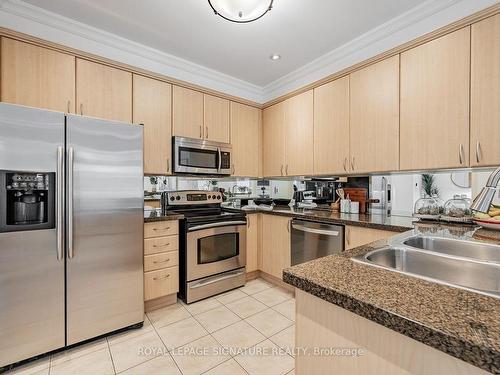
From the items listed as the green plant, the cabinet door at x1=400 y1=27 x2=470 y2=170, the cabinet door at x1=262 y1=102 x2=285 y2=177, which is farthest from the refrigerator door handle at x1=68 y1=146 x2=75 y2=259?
the green plant

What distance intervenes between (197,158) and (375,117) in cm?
187

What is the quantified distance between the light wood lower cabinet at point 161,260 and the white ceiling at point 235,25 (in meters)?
1.74

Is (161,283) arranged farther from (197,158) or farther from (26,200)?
(197,158)

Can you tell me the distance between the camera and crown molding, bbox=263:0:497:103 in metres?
1.76

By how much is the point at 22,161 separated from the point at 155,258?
1.23 meters

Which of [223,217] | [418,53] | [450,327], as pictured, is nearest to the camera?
[450,327]

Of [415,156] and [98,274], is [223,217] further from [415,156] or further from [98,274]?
[415,156]

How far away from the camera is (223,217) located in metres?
2.66

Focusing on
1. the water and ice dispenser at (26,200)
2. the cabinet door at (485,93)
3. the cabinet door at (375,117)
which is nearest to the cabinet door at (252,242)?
the cabinet door at (375,117)

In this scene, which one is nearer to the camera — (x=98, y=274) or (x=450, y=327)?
(x=450, y=327)

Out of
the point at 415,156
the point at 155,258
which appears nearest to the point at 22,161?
the point at 155,258

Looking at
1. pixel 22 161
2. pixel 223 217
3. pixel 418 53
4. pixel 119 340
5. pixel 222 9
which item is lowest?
pixel 119 340

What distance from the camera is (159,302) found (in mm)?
2352

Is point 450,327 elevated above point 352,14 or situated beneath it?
situated beneath
